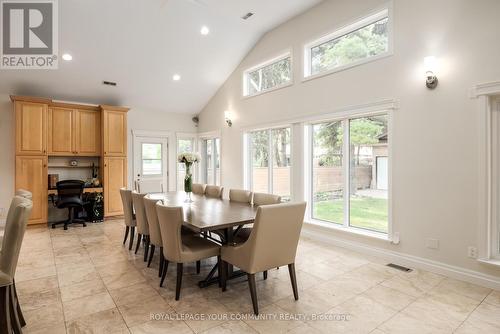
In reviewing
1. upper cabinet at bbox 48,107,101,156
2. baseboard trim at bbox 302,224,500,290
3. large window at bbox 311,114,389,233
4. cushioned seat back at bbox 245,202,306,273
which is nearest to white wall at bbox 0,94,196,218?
upper cabinet at bbox 48,107,101,156

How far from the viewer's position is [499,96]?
2.87m

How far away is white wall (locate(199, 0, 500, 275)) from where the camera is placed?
2961mm

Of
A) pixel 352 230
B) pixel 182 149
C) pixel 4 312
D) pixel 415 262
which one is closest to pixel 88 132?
pixel 182 149

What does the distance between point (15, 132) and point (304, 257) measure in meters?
5.71

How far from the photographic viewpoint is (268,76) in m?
5.74

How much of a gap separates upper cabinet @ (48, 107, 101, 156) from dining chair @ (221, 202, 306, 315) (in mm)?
5035

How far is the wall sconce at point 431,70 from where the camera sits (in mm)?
3189

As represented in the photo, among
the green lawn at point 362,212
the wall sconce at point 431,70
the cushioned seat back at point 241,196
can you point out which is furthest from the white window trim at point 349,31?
the cushioned seat back at point 241,196

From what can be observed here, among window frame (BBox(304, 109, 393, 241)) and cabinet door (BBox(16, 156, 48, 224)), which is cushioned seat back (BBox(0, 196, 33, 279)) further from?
cabinet door (BBox(16, 156, 48, 224))

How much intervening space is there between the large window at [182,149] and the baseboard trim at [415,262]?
168 inches

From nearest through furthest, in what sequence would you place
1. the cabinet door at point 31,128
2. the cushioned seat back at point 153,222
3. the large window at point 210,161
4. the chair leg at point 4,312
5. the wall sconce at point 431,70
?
the chair leg at point 4,312 < the cushioned seat back at point 153,222 < the wall sconce at point 431,70 < the cabinet door at point 31,128 < the large window at point 210,161

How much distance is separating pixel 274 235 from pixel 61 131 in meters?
5.59

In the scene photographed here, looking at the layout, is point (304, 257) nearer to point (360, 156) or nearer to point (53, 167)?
point (360, 156)

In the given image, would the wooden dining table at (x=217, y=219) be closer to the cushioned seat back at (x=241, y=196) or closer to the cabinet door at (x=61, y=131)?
the cushioned seat back at (x=241, y=196)
